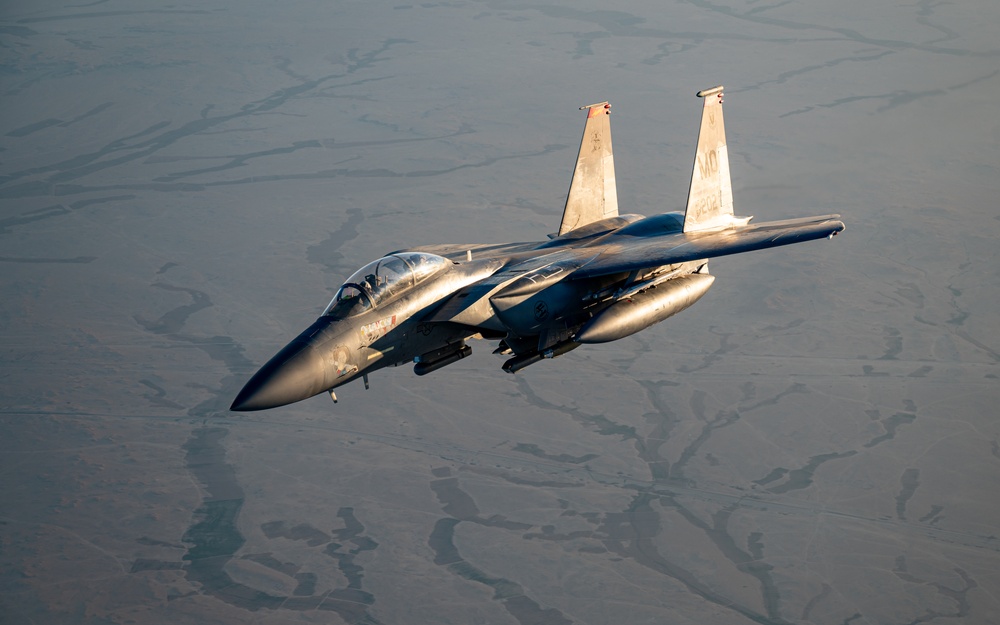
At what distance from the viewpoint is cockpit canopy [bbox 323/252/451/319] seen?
29.5m

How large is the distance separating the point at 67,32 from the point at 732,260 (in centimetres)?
7543

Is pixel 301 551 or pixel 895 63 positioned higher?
pixel 895 63

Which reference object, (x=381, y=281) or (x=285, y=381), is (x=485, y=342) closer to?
(x=381, y=281)

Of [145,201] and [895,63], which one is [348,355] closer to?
[145,201]

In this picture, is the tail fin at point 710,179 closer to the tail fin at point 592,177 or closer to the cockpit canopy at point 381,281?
the tail fin at point 592,177

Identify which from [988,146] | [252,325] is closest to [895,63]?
[988,146]

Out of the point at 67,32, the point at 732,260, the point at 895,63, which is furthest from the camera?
the point at 67,32

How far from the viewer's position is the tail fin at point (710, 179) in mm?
35344

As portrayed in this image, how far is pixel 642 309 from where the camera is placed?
32.1 meters

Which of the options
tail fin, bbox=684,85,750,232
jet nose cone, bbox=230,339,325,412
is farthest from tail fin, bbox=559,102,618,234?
jet nose cone, bbox=230,339,325,412

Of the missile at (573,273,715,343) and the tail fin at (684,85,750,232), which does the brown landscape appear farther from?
the missile at (573,273,715,343)

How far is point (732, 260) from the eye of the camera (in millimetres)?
101188

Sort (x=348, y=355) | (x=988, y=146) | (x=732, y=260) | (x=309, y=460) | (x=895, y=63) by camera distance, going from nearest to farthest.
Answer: (x=348, y=355)
(x=309, y=460)
(x=732, y=260)
(x=988, y=146)
(x=895, y=63)

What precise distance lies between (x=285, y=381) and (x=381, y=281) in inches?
148
